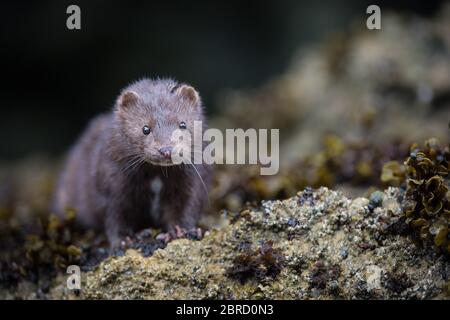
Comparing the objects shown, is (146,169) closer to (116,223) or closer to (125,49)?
(116,223)

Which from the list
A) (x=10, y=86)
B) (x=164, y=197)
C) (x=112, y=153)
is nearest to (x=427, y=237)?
(x=164, y=197)

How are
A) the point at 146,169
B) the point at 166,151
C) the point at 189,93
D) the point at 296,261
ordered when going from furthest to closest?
the point at 146,169 < the point at 189,93 < the point at 166,151 < the point at 296,261

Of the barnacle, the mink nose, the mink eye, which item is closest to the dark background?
the mink eye

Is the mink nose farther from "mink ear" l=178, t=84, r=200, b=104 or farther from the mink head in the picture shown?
"mink ear" l=178, t=84, r=200, b=104

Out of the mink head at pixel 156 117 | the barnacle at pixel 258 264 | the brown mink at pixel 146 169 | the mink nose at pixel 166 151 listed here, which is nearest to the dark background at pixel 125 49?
the brown mink at pixel 146 169

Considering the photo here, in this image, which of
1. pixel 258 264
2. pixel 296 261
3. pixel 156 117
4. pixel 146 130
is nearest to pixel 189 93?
pixel 156 117

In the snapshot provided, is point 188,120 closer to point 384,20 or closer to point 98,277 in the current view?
point 98,277
